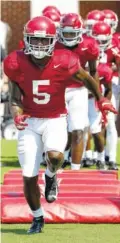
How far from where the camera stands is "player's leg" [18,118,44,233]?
6988 mm

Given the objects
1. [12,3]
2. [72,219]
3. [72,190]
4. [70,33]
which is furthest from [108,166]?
[12,3]

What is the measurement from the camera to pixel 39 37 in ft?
22.9

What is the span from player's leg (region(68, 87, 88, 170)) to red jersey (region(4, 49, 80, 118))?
2.69 m

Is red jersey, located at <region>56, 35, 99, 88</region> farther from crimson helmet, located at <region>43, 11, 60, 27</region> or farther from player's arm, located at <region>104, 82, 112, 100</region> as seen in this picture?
crimson helmet, located at <region>43, 11, 60, 27</region>

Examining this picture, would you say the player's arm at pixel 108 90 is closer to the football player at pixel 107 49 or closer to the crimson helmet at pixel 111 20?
the football player at pixel 107 49

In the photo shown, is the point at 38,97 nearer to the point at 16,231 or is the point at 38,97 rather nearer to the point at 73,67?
the point at 73,67

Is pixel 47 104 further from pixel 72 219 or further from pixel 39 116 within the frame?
pixel 72 219

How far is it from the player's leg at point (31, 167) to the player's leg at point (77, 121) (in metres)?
2.75

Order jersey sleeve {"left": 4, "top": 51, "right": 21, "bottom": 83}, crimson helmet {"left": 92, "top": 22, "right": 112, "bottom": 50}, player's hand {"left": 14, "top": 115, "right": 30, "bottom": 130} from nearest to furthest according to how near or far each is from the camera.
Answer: player's hand {"left": 14, "top": 115, "right": 30, "bottom": 130} → jersey sleeve {"left": 4, "top": 51, "right": 21, "bottom": 83} → crimson helmet {"left": 92, "top": 22, "right": 112, "bottom": 50}

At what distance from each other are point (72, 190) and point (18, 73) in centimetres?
161

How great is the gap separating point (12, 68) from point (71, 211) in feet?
4.04

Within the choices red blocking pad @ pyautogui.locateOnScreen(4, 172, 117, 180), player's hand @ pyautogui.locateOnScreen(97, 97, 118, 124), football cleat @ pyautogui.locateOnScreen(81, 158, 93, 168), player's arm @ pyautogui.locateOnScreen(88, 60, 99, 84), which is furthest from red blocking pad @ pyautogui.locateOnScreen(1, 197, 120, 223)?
football cleat @ pyautogui.locateOnScreen(81, 158, 93, 168)

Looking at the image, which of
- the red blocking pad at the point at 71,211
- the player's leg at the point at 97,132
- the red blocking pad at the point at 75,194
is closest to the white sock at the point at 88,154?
the player's leg at the point at 97,132

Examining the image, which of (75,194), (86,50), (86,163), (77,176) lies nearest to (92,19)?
(86,163)
